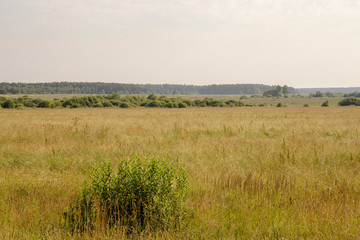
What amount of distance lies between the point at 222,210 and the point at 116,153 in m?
5.06

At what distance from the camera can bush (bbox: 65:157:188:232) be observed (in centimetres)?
389

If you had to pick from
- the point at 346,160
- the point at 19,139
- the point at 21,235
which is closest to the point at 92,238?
the point at 21,235

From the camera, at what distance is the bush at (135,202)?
389cm

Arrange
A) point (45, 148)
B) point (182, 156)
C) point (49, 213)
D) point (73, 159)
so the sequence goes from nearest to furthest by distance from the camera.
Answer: point (49, 213), point (73, 159), point (182, 156), point (45, 148)

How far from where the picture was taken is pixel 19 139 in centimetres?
1162

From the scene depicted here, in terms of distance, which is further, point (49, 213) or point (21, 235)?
point (49, 213)

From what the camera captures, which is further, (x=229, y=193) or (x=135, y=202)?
(x=229, y=193)

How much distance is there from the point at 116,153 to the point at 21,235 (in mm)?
5070

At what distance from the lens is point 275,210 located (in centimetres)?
444

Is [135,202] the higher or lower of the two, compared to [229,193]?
higher

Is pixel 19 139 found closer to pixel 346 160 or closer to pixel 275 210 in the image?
pixel 275 210

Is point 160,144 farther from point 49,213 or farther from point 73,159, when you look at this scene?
point 49,213

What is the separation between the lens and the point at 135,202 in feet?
13.4

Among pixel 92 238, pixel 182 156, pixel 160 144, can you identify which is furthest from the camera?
pixel 160 144
